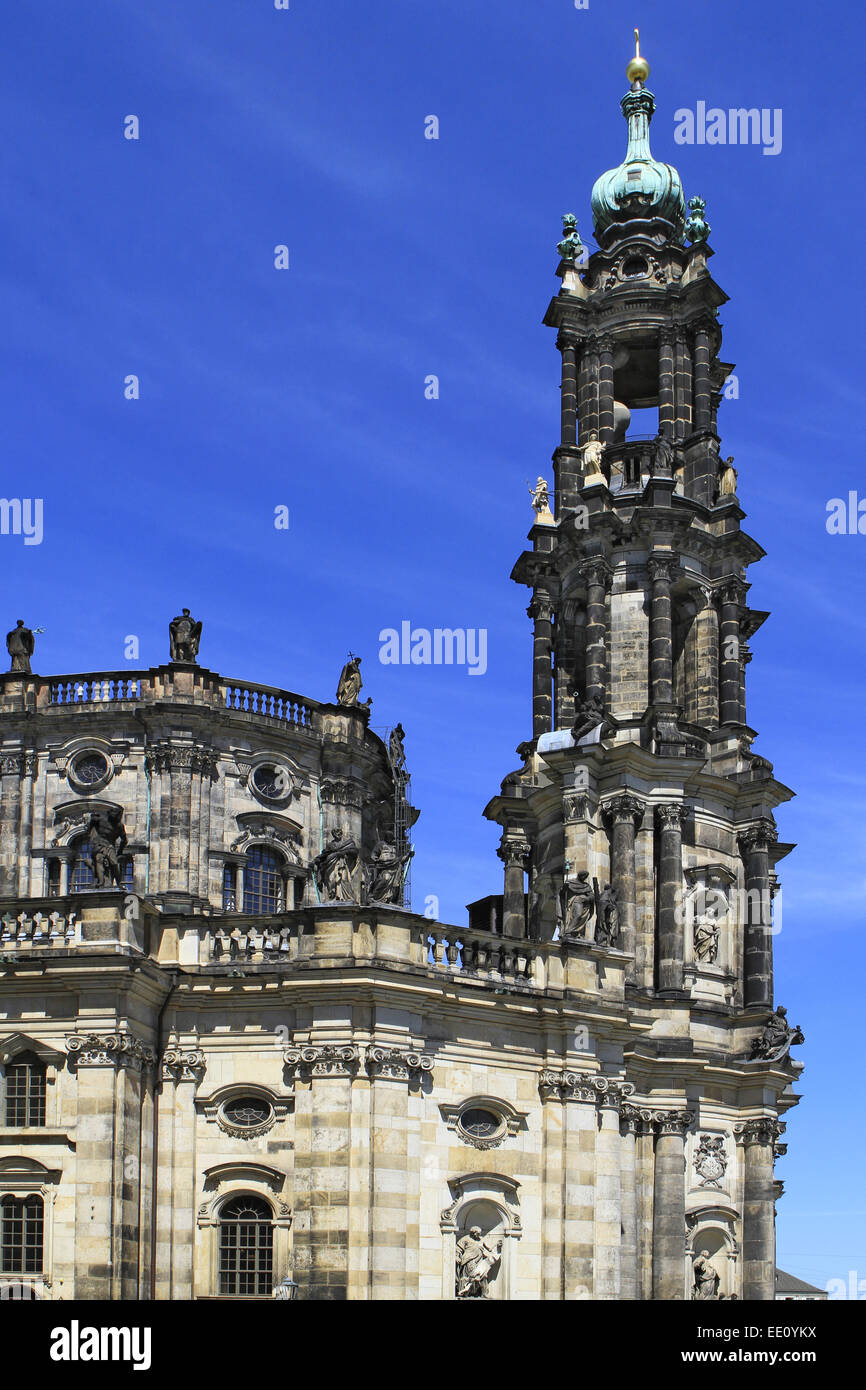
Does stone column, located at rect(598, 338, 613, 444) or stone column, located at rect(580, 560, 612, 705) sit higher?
stone column, located at rect(598, 338, 613, 444)

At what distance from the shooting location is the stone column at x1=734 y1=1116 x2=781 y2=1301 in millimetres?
49969

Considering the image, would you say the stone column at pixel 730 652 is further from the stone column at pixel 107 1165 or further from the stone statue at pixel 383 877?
the stone column at pixel 107 1165

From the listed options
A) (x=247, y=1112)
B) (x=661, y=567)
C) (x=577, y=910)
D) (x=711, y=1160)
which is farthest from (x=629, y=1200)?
(x=661, y=567)

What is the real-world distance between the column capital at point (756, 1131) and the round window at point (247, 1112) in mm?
17642

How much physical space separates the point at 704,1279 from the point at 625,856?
38.6 ft

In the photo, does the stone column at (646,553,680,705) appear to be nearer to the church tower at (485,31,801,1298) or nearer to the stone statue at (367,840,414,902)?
the church tower at (485,31,801,1298)

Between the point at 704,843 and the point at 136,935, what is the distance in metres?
20.2

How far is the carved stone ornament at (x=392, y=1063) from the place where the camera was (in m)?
38.8

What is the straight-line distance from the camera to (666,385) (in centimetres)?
5800

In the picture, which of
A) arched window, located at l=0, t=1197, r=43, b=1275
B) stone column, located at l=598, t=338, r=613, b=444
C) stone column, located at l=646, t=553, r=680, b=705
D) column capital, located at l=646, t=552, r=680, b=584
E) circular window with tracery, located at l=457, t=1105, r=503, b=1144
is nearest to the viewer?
arched window, located at l=0, t=1197, r=43, b=1275

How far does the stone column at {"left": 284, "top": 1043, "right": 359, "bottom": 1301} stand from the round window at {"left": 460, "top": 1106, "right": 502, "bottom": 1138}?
11.8ft

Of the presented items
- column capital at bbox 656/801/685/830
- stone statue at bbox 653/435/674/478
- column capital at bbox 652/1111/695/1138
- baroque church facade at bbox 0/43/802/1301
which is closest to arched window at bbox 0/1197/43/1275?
baroque church facade at bbox 0/43/802/1301
